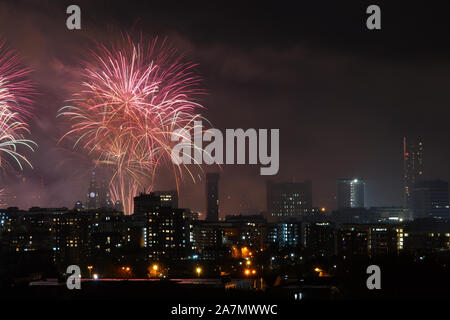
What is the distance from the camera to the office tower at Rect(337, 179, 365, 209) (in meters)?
147

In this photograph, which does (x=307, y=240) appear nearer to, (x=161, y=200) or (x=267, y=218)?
(x=161, y=200)

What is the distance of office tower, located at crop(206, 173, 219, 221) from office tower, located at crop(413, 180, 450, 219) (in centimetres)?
4938

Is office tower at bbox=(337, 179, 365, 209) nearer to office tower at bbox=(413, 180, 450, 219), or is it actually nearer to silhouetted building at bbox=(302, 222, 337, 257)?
office tower at bbox=(413, 180, 450, 219)

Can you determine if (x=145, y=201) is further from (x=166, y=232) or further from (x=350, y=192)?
(x=350, y=192)

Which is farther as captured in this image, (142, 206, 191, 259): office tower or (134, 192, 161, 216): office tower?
(134, 192, 161, 216): office tower

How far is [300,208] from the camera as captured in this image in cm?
11988

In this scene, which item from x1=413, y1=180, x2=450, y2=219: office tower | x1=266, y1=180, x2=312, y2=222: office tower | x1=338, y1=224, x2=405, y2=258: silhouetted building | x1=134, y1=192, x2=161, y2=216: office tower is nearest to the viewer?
x1=338, y1=224, x2=405, y2=258: silhouetted building

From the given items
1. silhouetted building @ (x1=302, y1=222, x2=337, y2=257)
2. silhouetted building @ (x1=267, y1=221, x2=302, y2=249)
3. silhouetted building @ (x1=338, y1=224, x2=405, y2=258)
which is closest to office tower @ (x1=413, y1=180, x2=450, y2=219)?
silhouetted building @ (x1=267, y1=221, x2=302, y2=249)

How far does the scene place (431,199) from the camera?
142m

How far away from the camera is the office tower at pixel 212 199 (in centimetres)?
11212

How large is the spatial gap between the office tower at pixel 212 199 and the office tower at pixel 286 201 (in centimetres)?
979
